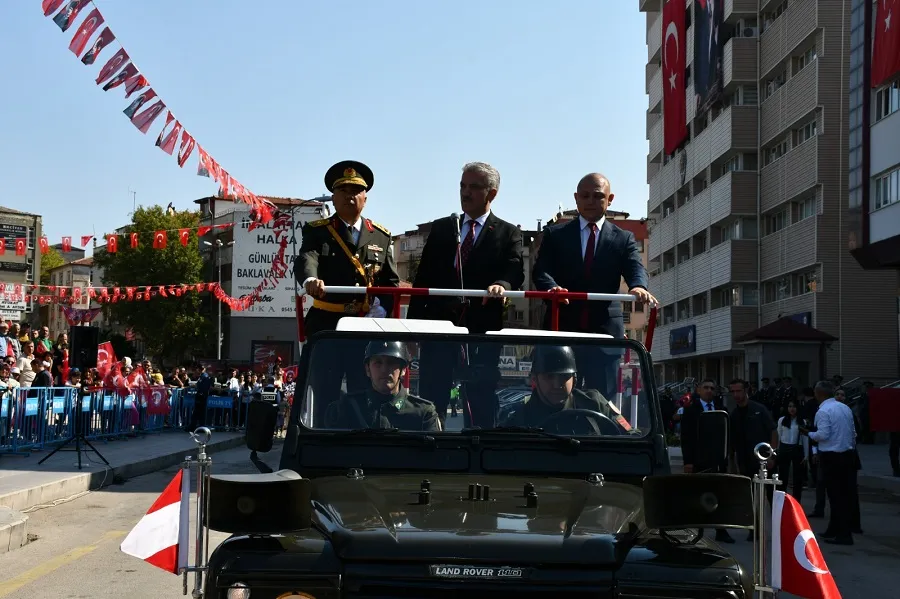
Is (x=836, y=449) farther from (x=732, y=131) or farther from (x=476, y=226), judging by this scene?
(x=732, y=131)

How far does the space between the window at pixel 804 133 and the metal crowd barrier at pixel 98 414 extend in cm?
2675

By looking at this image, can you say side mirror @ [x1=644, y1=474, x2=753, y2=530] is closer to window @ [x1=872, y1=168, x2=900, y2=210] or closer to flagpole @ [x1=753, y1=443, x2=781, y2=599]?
flagpole @ [x1=753, y1=443, x2=781, y2=599]

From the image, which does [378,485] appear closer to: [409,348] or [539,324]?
[409,348]

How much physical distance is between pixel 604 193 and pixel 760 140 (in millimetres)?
51727

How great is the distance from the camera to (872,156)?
121ft

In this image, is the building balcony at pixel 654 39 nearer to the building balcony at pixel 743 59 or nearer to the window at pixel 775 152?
the building balcony at pixel 743 59

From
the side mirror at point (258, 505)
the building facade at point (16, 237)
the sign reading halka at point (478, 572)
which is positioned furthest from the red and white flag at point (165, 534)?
the building facade at point (16, 237)

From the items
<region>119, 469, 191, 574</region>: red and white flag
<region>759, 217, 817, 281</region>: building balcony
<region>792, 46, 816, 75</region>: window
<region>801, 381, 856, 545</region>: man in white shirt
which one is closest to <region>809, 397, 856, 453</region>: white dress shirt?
<region>801, 381, 856, 545</region>: man in white shirt

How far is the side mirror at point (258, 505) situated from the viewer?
3.96 metres

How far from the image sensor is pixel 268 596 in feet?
12.1

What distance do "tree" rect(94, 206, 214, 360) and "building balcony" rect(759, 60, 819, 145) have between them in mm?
50402

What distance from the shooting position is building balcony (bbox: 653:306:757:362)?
187 ft

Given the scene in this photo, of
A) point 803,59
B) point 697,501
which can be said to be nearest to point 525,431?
point 697,501

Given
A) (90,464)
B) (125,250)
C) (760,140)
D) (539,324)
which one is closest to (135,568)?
(539,324)
